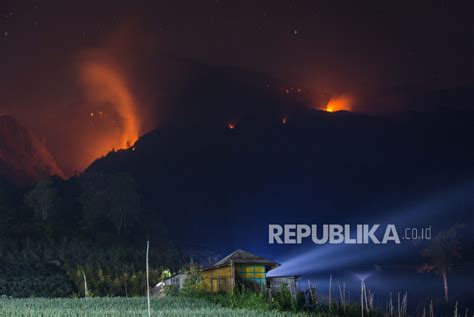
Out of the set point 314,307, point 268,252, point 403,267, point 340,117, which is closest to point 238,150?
point 340,117

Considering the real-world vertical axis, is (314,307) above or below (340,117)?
below

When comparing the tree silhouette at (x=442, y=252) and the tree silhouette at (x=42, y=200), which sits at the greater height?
the tree silhouette at (x=42, y=200)

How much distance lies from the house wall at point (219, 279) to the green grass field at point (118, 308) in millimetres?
1504

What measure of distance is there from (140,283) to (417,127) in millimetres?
29442

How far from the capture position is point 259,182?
51.2 metres

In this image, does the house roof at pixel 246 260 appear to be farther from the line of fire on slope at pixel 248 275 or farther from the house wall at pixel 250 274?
the house wall at pixel 250 274

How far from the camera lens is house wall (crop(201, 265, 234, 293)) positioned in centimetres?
2464

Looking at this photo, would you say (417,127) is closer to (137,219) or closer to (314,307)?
(137,219)

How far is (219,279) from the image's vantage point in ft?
83.8

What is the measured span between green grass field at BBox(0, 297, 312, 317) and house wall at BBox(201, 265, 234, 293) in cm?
150

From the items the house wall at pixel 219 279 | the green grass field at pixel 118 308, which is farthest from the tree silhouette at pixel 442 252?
the green grass field at pixel 118 308

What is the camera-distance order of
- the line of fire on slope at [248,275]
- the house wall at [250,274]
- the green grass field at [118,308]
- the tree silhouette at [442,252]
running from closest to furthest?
the green grass field at [118,308], the line of fire on slope at [248,275], the house wall at [250,274], the tree silhouette at [442,252]

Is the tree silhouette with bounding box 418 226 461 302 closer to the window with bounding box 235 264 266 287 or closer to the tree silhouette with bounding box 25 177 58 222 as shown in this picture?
the tree silhouette with bounding box 25 177 58 222

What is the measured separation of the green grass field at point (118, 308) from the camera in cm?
1722
